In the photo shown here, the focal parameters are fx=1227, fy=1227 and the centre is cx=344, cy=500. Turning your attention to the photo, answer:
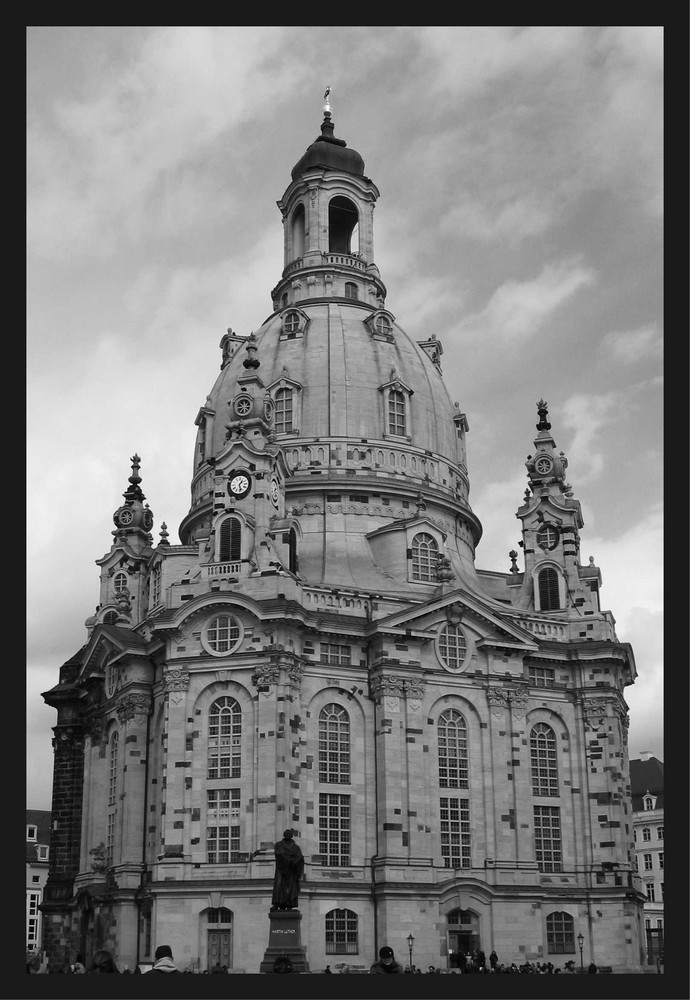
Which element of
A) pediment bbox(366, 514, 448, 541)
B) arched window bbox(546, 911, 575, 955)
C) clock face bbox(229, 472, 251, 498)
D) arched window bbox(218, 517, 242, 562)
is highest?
clock face bbox(229, 472, 251, 498)

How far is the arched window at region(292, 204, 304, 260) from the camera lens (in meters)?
92.9

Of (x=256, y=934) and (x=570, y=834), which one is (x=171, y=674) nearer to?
(x=256, y=934)

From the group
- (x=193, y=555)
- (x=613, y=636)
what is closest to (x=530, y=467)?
(x=613, y=636)

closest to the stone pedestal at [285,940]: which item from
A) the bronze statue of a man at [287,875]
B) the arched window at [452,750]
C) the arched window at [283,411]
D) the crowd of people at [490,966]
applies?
the bronze statue of a man at [287,875]

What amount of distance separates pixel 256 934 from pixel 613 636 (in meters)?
29.1

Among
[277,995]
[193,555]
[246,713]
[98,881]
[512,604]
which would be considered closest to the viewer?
[277,995]

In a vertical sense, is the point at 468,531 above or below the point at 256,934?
above

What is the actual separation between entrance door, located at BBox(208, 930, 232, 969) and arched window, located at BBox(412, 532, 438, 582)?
23.8 meters

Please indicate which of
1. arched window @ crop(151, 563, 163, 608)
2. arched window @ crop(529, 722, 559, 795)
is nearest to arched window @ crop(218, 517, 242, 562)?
arched window @ crop(151, 563, 163, 608)

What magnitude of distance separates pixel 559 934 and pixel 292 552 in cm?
2613

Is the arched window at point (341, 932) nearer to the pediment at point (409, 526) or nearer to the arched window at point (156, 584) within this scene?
the arched window at point (156, 584)

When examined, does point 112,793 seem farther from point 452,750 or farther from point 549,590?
point 549,590

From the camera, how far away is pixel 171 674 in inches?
2594

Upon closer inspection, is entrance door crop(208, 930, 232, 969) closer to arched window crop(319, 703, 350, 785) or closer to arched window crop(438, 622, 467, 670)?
arched window crop(319, 703, 350, 785)
